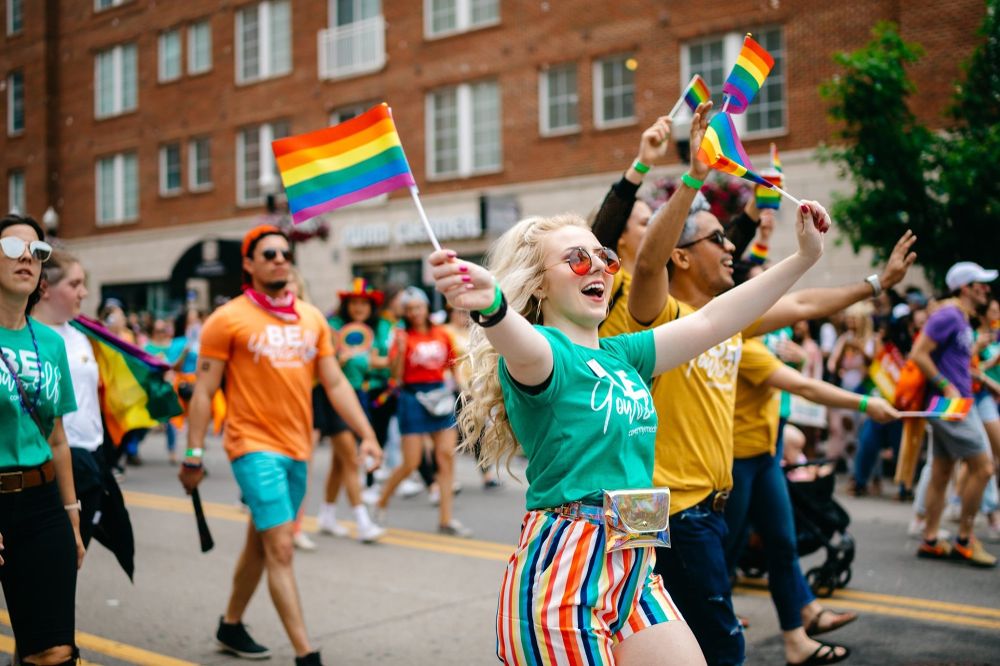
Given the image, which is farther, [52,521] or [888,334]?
[888,334]

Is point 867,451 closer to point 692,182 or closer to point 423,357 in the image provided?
point 423,357

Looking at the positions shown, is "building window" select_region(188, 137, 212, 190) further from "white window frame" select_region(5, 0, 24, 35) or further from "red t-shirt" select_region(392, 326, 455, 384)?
"red t-shirt" select_region(392, 326, 455, 384)

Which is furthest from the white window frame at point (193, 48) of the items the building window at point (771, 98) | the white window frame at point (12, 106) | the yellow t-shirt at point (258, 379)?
the yellow t-shirt at point (258, 379)

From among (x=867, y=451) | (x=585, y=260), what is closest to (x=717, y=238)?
(x=585, y=260)

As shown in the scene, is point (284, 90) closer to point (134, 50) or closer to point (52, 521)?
point (134, 50)

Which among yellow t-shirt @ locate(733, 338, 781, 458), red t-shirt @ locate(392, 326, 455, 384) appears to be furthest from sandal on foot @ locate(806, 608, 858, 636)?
red t-shirt @ locate(392, 326, 455, 384)

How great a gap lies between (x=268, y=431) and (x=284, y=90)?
2110 cm

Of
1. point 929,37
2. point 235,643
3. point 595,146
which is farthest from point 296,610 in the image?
point 595,146

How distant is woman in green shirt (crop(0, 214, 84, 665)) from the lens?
3.56 m

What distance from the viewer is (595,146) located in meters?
20.0

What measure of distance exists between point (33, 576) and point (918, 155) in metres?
10.5

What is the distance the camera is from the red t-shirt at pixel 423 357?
30.6 ft

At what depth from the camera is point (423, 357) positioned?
937 centimetres

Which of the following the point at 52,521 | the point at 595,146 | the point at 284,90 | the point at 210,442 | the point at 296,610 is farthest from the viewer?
the point at 284,90
